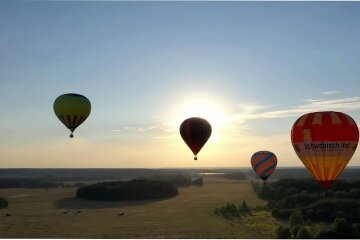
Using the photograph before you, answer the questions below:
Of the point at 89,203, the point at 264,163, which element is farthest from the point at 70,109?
the point at 89,203

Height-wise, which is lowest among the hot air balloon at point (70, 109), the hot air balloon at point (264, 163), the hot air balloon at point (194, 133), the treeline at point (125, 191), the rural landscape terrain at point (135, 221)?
the rural landscape terrain at point (135, 221)

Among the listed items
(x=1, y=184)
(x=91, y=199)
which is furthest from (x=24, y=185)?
(x=91, y=199)

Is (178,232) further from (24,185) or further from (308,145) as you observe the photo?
(24,185)

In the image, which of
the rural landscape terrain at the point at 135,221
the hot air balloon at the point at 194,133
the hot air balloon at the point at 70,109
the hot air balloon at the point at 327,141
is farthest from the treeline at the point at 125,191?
the hot air balloon at the point at 327,141

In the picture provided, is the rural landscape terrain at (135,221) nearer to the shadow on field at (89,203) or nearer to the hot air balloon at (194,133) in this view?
the shadow on field at (89,203)

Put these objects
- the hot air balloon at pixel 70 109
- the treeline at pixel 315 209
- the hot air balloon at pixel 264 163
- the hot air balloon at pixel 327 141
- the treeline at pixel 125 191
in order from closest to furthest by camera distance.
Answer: the hot air balloon at pixel 327 141, the hot air balloon at pixel 70 109, the treeline at pixel 315 209, the hot air balloon at pixel 264 163, the treeline at pixel 125 191
